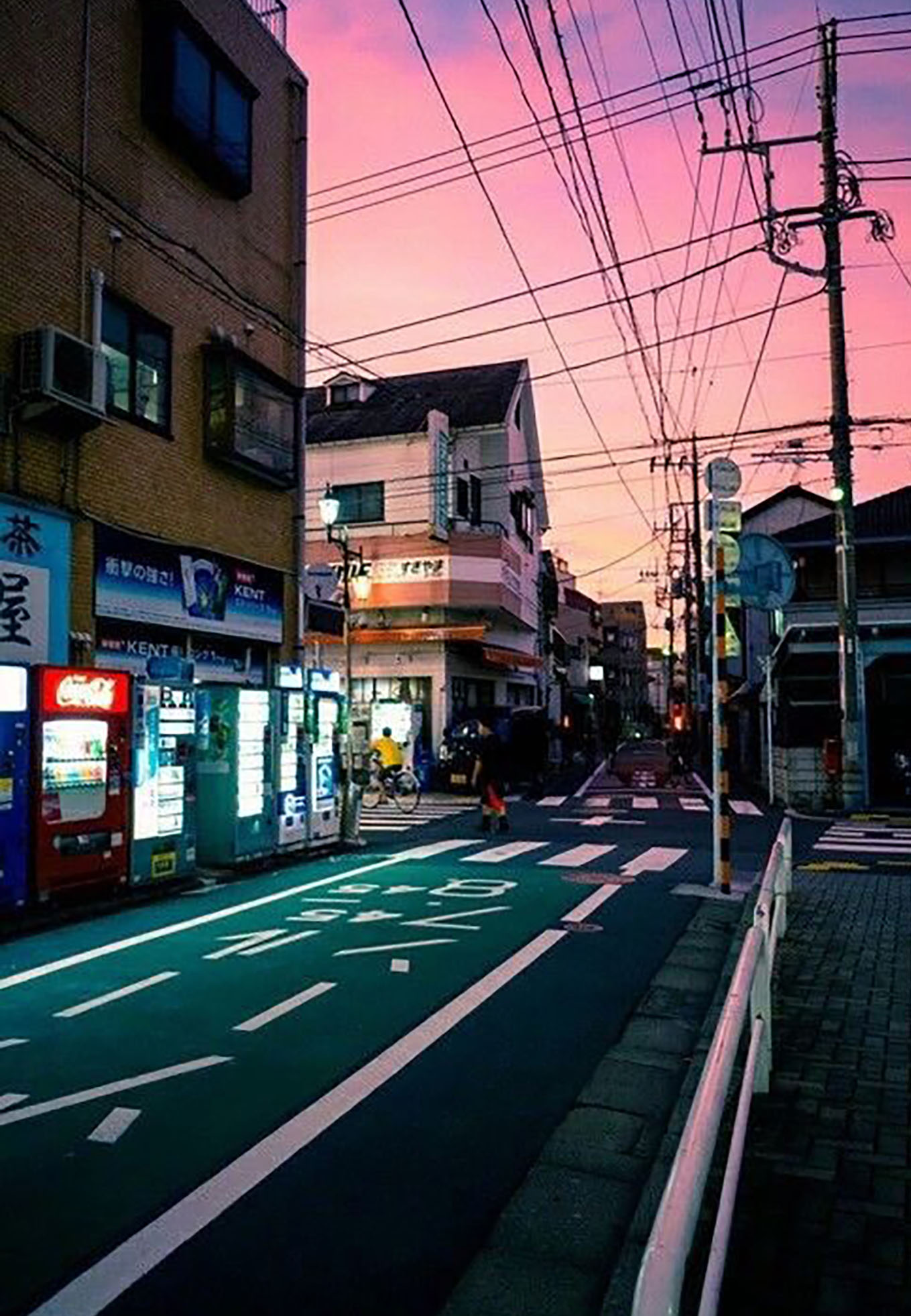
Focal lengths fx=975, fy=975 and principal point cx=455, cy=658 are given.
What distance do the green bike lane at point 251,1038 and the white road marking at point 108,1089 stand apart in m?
0.01

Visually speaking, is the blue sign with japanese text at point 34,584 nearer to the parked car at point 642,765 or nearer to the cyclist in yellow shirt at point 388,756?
the cyclist in yellow shirt at point 388,756

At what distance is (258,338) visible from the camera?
57.9ft

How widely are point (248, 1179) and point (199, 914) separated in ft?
21.1

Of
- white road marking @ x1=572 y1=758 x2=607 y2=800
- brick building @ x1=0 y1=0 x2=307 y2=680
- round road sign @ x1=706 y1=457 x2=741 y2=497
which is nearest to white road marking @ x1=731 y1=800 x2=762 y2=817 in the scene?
white road marking @ x1=572 y1=758 x2=607 y2=800

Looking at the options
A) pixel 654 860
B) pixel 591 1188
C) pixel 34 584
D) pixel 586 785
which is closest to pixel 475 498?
pixel 586 785

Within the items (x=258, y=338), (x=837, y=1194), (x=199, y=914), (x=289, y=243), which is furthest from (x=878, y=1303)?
(x=289, y=243)

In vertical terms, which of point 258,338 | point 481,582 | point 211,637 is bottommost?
point 211,637

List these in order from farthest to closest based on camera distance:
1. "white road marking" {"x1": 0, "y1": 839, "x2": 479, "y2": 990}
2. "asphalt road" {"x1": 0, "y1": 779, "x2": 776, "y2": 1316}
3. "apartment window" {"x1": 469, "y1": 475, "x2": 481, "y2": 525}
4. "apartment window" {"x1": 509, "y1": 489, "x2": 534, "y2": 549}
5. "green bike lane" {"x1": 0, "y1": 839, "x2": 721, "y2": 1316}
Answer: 1. "apartment window" {"x1": 509, "y1": 489, "x2": 534, "y2": 549}
2. "apartment window" {"x1": 469, "y1": 475, "x2": 481, "y2": 525}
3. "white road marking" {"x1": 0, "y1": 839, "x2": 479, "y2": 990}
4. "green bike lane" {"x1": 0, "y1": 839, "x2": 721, "y2": 1316}
5. "asphalt road" {"x1": 0, "y1": 779, "x2": 776, "y2": 1316}

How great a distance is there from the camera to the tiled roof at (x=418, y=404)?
33.7m

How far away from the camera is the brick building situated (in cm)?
1221

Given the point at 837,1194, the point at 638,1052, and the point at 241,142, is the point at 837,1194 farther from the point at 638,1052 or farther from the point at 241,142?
the point at 241,142

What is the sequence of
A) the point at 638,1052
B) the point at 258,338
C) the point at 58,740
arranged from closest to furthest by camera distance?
the point at 638,1052, the point at 58,740, the point at 258,338

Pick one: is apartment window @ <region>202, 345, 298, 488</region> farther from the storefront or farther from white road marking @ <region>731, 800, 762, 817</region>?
white road marking @ <region>731, 800, 762, 817</region>

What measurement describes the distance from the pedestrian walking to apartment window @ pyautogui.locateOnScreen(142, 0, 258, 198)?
1041 cm
